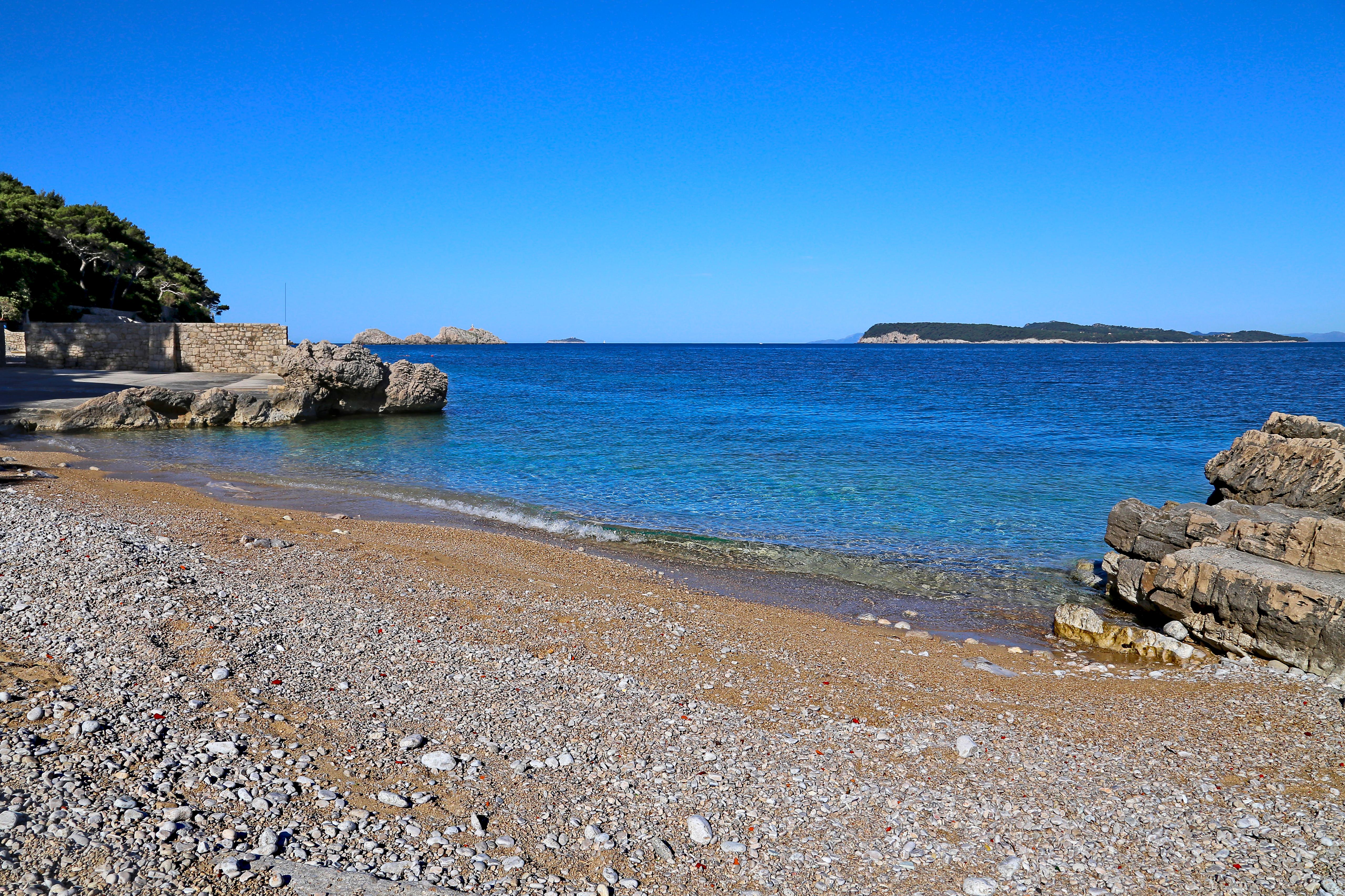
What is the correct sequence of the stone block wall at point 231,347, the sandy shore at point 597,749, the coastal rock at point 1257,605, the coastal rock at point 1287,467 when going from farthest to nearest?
1. the stone block wall at point 231,347
2. the coastal rock at point 1287,467
3. the coastal rock at point 1257,605
4. the sandy shore at point 597,749

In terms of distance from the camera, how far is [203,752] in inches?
175

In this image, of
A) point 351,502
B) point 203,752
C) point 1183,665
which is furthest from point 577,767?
point 351,502

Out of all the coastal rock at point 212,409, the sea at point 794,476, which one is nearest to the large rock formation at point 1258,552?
the sea at point 794,476

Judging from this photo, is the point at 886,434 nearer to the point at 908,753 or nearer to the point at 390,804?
the point at 908,753

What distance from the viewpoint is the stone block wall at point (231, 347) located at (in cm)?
3356

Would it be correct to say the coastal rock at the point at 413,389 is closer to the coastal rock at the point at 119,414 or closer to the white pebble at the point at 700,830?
the coastal rock at the point at 119,414

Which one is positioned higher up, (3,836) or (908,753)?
(3,836)

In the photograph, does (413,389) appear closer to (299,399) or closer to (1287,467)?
(299,399)

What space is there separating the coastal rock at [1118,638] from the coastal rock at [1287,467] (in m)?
3.04

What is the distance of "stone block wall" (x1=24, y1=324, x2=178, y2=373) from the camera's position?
1264 inches

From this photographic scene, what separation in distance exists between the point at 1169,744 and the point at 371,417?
28.5 metres

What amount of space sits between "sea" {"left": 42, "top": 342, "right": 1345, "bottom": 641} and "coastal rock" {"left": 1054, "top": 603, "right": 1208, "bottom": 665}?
0.51 metres

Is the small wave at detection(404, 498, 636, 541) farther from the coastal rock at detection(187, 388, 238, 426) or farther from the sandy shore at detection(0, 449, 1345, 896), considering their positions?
the coastal rock at detection(187, 388, 238, 426)

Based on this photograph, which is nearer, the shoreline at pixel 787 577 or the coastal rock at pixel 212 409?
the shoreline at pixel 787 577
